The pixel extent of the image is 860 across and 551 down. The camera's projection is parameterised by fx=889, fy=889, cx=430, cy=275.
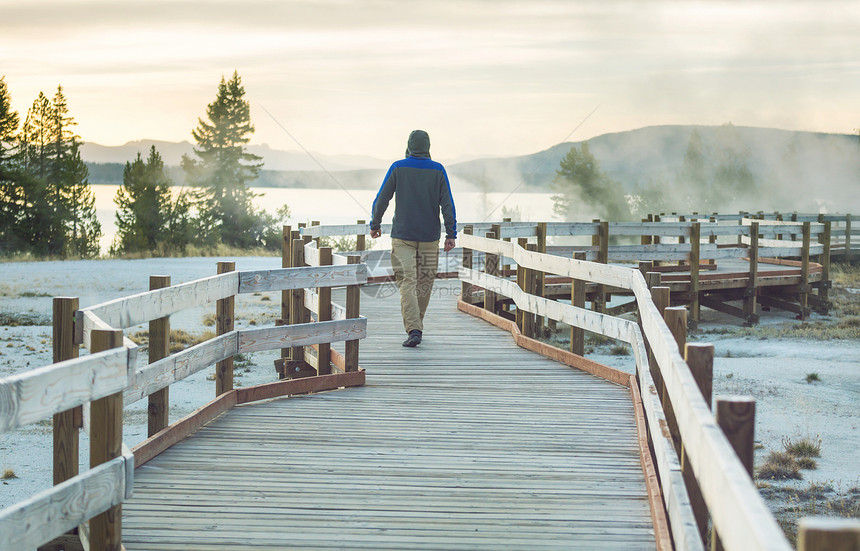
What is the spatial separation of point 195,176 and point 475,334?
5868 cm

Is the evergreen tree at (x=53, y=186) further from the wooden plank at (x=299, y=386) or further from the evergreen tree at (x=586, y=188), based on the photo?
the evergreen tree at (x=586, y=188)

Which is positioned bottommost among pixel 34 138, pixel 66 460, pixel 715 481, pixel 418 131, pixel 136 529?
pixel 136 529

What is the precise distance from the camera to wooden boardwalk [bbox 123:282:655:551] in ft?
13.6

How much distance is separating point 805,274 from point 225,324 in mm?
15992

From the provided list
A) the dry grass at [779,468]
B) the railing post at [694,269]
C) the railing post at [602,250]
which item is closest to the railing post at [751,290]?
the railing post at [694,269]

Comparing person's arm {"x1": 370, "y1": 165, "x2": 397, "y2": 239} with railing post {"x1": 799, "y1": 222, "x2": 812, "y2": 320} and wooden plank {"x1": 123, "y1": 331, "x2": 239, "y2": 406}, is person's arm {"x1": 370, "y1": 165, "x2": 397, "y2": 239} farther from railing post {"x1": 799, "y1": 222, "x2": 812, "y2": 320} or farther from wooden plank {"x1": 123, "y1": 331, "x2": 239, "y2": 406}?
railing post {"x1": 799, "y1": 222, "x2": 812, "y2": 320}

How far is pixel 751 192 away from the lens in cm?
11325

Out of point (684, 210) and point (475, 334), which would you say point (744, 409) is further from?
point (684, 210)

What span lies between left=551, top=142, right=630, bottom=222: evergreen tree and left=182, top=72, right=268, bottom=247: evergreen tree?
32407mm

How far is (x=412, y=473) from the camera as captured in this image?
5121 millimetres

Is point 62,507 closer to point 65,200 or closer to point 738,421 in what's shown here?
point 738,421

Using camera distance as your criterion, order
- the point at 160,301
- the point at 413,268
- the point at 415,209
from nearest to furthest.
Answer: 1. the point at 160,301
2. the point at 415,209
3. the point at 413,268

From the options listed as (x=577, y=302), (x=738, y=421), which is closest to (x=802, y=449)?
(x=577, y=302)

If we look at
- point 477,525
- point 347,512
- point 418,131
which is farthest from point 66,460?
point 418,131
